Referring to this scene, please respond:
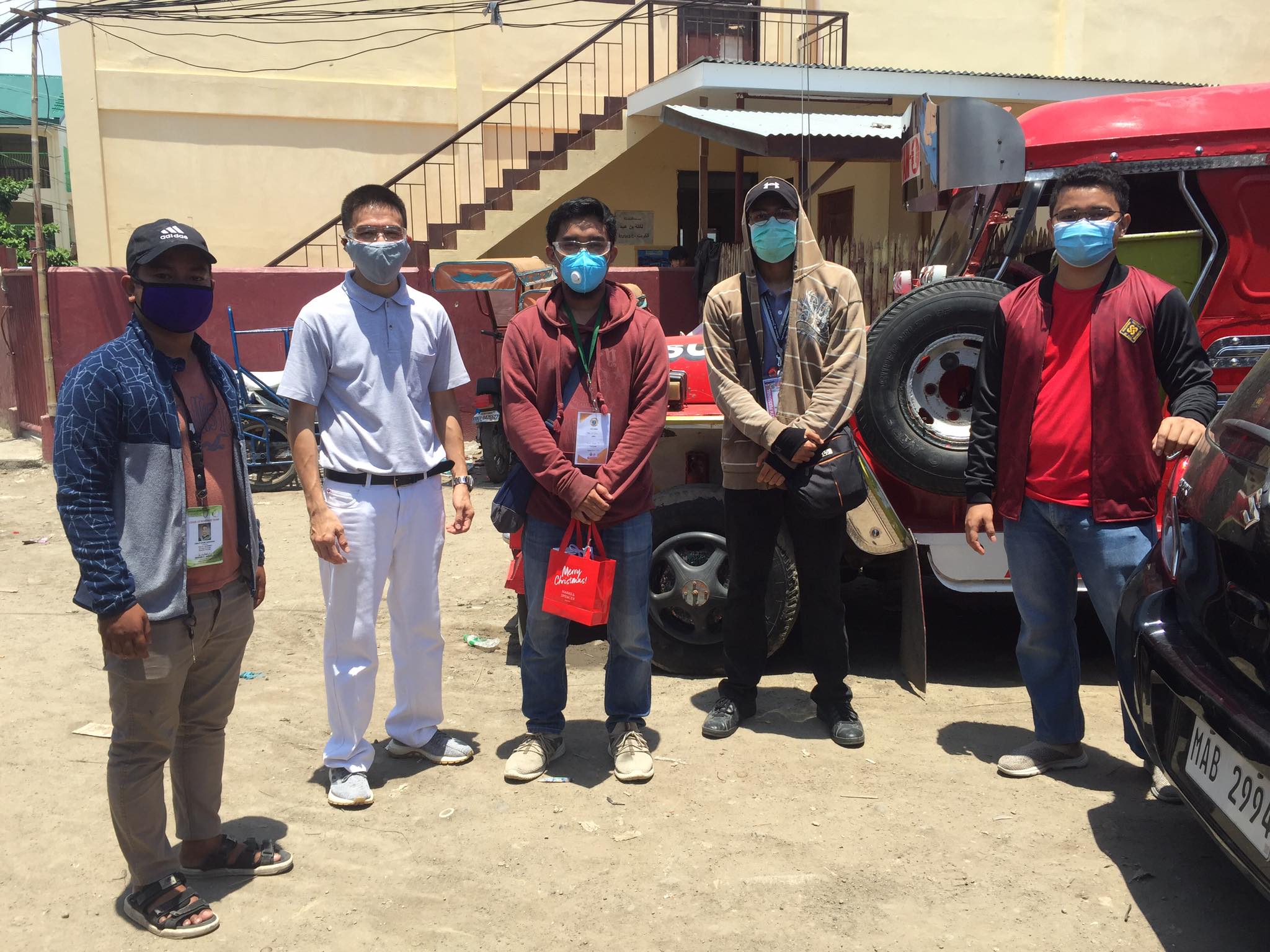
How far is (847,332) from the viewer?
392 cm

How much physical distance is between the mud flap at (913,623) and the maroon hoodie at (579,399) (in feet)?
4.24

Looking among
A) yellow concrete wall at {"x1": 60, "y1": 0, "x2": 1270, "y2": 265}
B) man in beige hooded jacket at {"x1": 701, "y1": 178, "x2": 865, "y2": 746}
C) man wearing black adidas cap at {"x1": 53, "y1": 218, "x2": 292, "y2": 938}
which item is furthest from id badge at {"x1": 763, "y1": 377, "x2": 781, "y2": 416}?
yellow concrete wall at {"x1": 60, "y1": 0, "x2": 1270, "y2": 265}

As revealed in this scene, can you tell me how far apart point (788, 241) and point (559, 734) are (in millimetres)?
2017

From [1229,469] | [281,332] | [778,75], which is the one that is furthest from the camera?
[778,75]

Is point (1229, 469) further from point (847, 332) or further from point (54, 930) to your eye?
point (54, 930)

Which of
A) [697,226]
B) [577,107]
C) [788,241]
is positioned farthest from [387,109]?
[788,241]

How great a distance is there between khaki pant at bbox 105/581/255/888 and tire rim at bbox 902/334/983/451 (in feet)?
9.17

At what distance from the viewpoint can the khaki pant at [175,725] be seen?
9.29 ft

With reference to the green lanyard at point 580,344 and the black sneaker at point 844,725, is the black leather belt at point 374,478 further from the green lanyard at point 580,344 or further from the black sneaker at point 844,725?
the black sneaker at point 844,725

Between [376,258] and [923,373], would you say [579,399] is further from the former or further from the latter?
[923,373]

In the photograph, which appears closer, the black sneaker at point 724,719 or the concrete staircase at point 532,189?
the black sneaker at point 724,719

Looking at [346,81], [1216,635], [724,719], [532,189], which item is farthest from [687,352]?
[346,81]

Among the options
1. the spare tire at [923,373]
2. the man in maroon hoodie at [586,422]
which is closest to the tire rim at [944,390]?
the spare tire at [923,373]

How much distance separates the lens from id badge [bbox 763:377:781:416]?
3.97 metres
